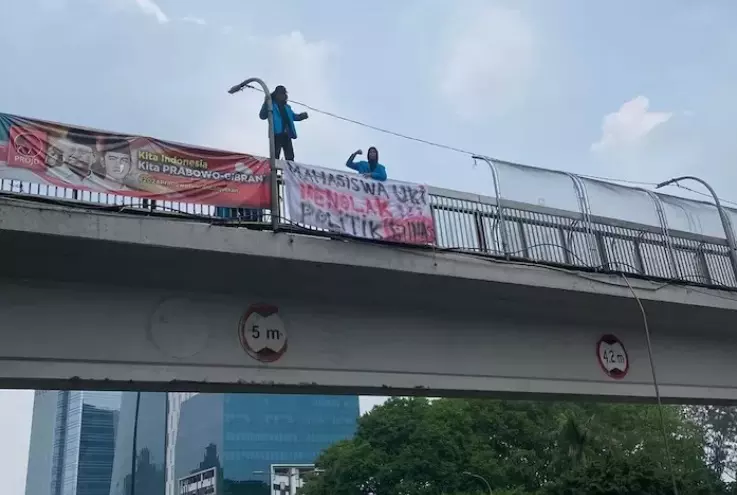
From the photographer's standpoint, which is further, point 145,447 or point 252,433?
point 145,447

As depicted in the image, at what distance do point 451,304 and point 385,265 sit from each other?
5.71 feet

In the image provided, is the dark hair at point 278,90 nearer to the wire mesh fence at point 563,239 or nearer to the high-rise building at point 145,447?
the wire mesh fence at point 563,239

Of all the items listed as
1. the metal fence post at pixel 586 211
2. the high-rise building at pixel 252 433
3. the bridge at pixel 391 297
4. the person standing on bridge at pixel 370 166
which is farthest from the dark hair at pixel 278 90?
the high-rise building at pixel 252 433

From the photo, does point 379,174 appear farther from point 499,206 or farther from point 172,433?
point 172,433

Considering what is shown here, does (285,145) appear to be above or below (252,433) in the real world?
below

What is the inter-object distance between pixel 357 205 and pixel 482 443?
28044mm

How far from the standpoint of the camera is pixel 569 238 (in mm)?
11219

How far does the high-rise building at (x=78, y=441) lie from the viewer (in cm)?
11644

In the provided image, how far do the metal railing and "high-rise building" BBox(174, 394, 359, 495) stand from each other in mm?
76730

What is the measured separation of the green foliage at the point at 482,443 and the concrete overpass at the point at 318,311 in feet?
56.1

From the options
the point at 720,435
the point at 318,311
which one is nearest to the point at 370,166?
the point at 318,311

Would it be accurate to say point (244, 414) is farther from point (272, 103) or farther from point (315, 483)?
point (272, 103)

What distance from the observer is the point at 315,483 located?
3812 cm

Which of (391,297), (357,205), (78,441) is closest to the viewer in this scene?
(357,205)
